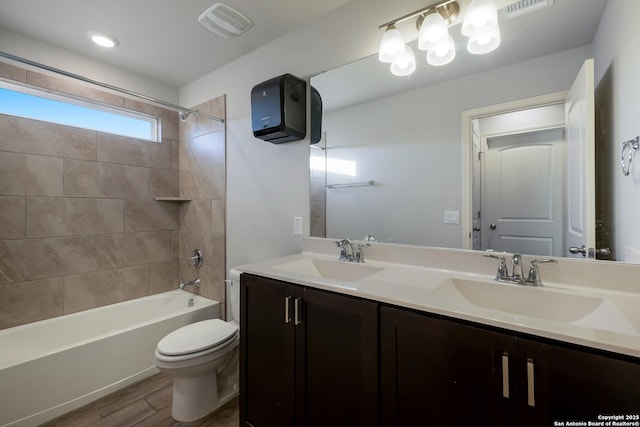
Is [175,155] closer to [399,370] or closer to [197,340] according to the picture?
[197,340]

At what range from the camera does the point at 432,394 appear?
822 millimetres

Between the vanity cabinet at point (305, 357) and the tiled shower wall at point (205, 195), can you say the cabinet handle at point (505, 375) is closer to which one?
the vanity cabinet at point (305, 357)

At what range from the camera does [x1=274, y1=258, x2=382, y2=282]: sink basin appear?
144 centimetres

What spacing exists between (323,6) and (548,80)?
128cm

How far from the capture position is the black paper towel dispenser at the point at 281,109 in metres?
1.70

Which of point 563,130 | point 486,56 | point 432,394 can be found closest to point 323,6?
point 486,56

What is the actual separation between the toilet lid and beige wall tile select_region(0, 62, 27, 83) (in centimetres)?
207

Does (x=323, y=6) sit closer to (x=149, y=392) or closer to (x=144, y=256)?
(x=144, y=256)

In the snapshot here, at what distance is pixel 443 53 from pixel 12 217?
2934 millimetres

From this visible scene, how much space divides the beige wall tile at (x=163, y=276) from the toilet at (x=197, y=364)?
3.57ft

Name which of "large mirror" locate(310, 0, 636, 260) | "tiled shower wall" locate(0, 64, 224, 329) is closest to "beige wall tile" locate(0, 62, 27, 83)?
"tiled shower wall" locate(0, 64, 224, 329)

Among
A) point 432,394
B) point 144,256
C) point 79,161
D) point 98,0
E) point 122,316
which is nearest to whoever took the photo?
point 432,394

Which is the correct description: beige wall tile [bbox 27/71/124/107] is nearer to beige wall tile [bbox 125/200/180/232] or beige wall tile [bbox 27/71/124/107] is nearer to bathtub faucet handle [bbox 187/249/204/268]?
beige wall tile [bbox 125/200/180/232]

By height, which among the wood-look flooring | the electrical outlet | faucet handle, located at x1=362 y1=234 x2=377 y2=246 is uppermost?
the electrical outlet
